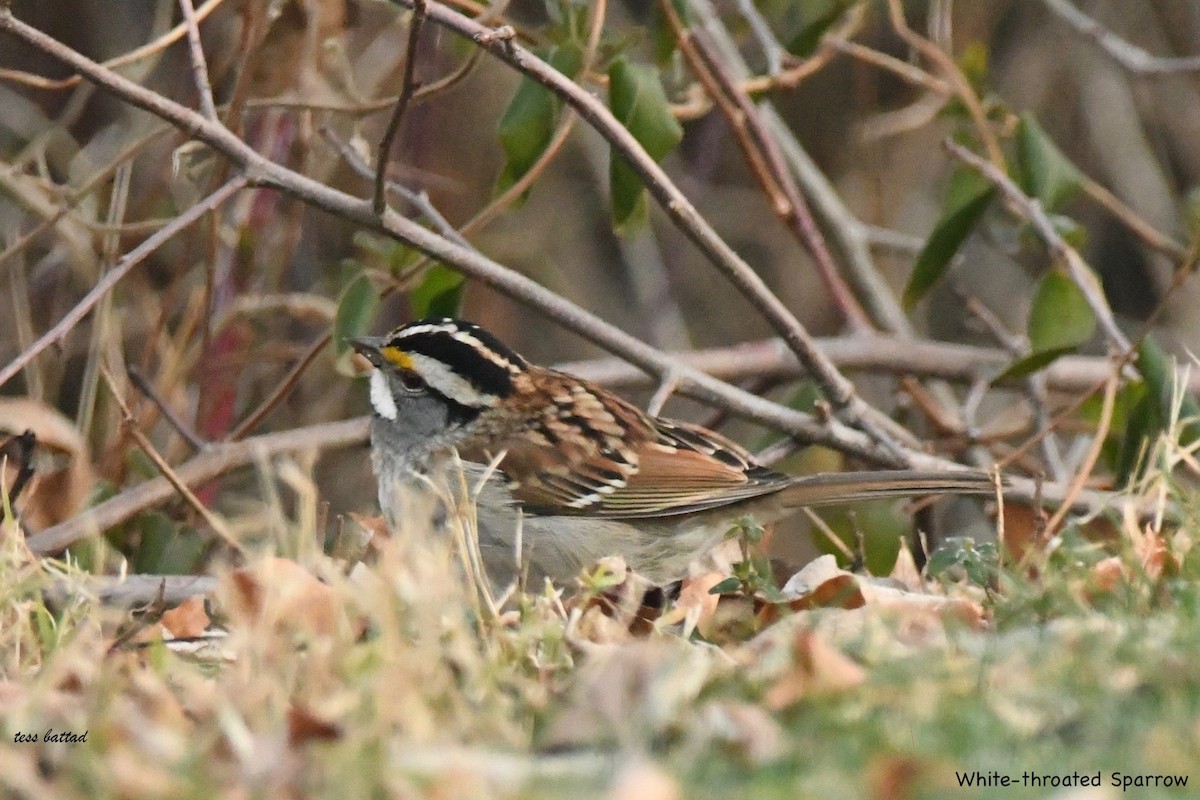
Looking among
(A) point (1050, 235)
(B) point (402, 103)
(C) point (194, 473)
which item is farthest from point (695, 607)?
(A) point (1050, 235)

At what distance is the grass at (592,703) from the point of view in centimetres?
178

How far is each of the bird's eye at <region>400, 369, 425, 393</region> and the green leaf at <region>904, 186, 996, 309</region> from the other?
1.49m

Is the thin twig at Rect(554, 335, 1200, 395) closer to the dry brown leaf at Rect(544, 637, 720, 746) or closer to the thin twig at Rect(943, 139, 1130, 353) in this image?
the thin twig at Rect(943, 139, 1130, 353)

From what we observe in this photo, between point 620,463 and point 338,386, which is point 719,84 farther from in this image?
point 338,386

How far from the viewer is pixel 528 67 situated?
3773mm

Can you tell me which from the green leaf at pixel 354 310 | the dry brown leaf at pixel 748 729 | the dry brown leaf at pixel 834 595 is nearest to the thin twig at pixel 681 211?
the green leaf at pixel 354 310

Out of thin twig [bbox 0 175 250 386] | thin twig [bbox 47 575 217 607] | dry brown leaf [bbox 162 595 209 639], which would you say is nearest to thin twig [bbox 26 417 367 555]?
thin twig [bbox 47 575 217 607]

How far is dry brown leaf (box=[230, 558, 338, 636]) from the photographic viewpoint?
2.38 metres

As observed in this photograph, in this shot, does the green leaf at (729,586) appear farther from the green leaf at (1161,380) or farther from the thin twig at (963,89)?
the thin twig at (963,89)

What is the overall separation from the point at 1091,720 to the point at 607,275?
21.4 feet

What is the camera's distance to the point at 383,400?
448 centimetres

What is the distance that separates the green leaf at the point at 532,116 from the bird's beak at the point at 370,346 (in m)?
0.59

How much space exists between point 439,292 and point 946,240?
1.50 m

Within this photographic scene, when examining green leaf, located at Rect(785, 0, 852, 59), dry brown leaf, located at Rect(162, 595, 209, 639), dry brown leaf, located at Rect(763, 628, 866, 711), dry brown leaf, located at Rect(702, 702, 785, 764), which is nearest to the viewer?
dry brown leaf, located at Rect(702, 702, 785, 764)
